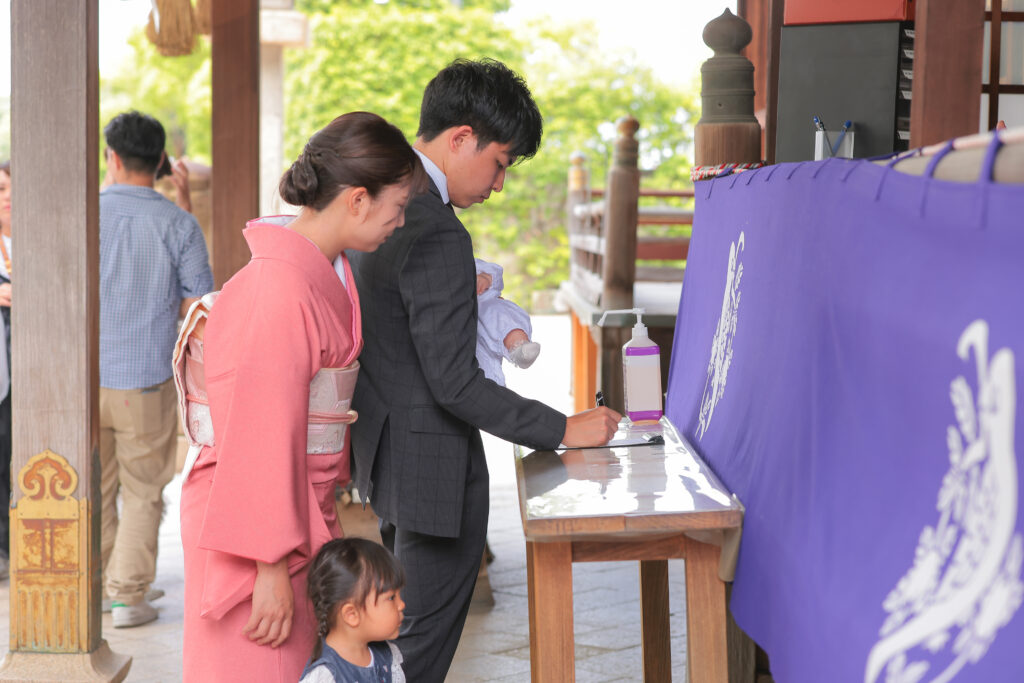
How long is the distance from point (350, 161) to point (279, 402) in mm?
401

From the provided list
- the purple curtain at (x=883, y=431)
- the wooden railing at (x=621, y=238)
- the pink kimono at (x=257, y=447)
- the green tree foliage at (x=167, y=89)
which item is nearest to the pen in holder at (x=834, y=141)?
the purple curtain at (x=883, y=431)

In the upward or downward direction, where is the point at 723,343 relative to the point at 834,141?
downward

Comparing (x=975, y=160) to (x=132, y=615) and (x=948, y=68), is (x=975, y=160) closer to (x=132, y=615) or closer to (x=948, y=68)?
(x=948, y=68)

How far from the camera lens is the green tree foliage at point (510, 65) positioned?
740 inches

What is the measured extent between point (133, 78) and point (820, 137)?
19.0 m

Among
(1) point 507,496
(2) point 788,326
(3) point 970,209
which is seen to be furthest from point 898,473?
(1) point 507,496

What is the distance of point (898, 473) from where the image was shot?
43.9 inches

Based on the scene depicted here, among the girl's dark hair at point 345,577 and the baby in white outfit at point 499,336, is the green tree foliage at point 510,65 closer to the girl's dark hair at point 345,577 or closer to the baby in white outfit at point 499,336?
the baby in white outfit at point 499,336

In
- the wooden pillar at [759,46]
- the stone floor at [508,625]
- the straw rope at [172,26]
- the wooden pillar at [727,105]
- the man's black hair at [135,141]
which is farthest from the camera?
the straw rope at [172,26]

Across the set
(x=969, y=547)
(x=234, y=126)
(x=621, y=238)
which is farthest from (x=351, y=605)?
(x=621, y=238)

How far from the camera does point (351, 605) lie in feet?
5.86

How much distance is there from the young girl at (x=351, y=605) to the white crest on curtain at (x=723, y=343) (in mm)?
698

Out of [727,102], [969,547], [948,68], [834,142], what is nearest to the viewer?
[969,547]

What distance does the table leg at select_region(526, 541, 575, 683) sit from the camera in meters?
1.62
